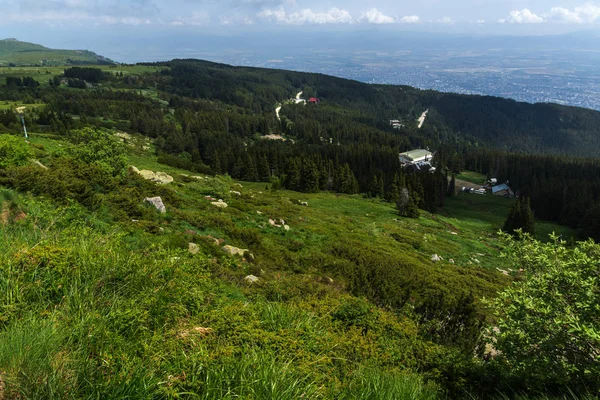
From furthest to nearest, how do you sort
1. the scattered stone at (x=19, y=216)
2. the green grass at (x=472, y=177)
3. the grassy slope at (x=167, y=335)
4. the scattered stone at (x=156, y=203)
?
1. the green grass at (x=472, y=177)
2. the scattered stone at (x=156, y=203)
3. the scattered stone at (x=19, y=216)
4. the grassy slope at (x=167, y=335)

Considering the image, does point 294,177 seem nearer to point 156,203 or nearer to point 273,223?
point 273,223

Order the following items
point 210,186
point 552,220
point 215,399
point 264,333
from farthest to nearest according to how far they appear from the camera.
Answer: point 552,220 < point 210,186 < point 264,333 < point 215,399

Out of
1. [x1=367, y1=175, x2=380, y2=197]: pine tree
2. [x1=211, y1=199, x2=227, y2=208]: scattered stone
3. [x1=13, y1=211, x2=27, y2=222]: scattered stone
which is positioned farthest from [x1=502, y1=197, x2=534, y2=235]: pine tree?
[x1=13, y1=211, x2=27, y2=222]: scattered stone

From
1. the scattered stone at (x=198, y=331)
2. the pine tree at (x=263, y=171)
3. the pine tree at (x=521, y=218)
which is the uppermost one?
the scattered stone at (x=198, y=331)

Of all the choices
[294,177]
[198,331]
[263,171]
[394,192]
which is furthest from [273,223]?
[263,171]

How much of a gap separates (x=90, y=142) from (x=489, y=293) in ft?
100

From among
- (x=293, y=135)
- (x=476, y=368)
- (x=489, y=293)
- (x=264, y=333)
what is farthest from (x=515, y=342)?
(x=293, y=135)

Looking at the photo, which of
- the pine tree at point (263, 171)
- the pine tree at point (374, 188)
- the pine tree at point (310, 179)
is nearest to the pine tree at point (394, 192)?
the pine tree at point (374, 188)

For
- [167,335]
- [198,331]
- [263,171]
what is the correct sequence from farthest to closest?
[263,171] < [198,331] < [167,335]

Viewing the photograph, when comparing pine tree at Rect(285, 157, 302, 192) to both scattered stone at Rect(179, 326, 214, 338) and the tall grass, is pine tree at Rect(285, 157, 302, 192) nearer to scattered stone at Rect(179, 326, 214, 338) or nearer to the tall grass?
scattered stone at Rect(179, 326, 214, 338)

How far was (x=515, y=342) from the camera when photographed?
7051 mm

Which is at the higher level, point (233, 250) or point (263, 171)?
point (233, 250)

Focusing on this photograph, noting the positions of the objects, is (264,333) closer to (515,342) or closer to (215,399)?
(215,399)

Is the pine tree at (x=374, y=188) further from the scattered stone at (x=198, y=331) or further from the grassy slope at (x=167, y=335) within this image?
the scattered stone at (x=198, y=331)
